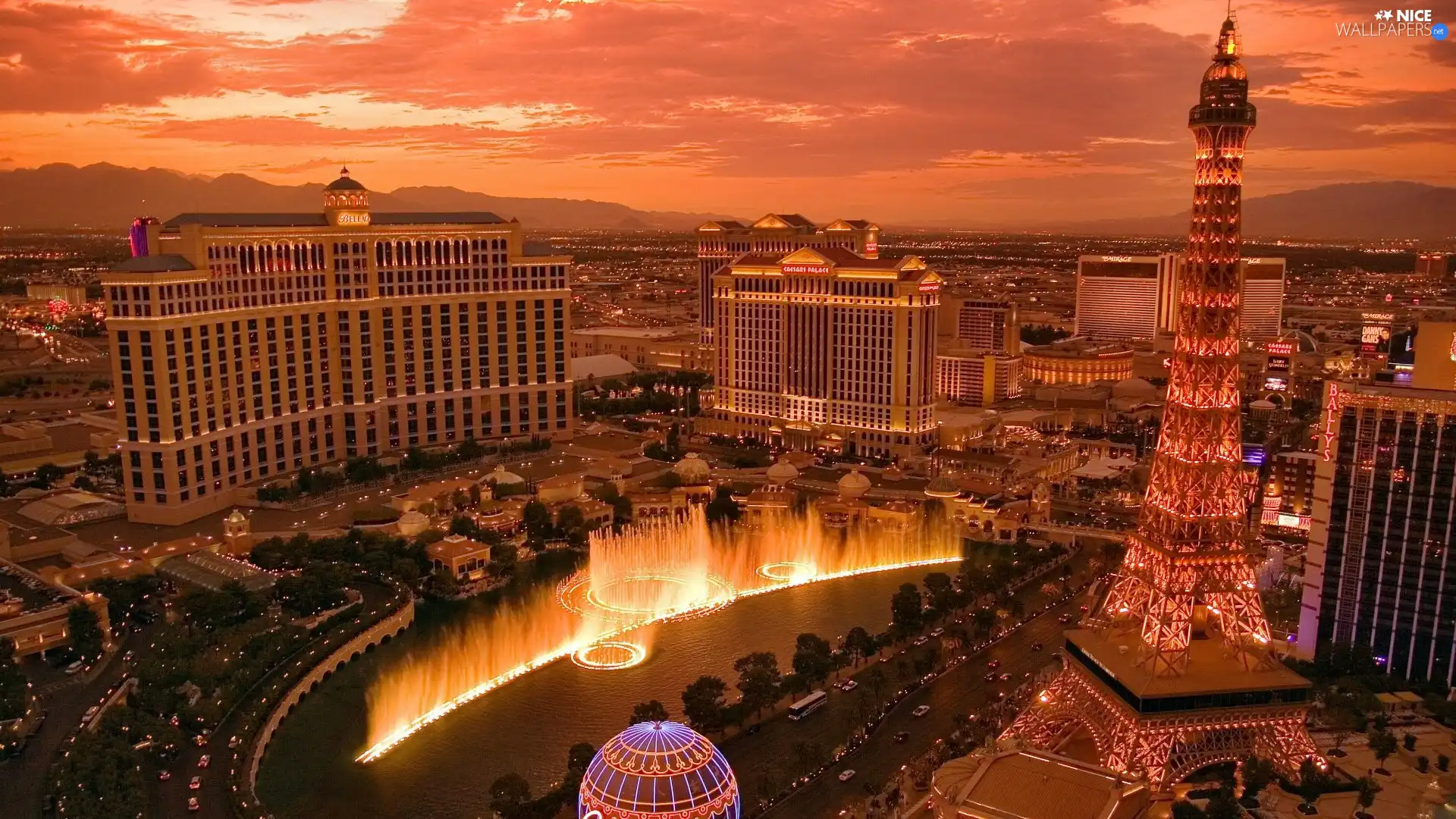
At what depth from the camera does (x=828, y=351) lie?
81.5 m

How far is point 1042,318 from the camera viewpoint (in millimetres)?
164875

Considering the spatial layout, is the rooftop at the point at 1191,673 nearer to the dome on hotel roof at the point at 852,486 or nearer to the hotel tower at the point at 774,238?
the dome on hotel roof at the point at 852,486

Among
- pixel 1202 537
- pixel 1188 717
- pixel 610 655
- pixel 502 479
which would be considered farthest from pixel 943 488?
pixel 1188 717

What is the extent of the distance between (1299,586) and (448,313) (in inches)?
2158

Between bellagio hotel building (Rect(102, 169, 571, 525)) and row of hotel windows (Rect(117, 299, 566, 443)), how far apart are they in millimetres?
98

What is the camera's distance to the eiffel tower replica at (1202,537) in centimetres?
3500

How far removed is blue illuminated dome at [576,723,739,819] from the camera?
1120 inches

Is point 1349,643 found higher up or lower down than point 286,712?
higher up

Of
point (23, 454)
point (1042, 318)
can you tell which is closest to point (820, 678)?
point (23, 454)

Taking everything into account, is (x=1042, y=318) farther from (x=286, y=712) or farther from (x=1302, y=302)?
(x=286, y=712)

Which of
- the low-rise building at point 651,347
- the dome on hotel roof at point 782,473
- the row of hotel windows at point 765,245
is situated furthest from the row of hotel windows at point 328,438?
the low-rise building at point 651,347

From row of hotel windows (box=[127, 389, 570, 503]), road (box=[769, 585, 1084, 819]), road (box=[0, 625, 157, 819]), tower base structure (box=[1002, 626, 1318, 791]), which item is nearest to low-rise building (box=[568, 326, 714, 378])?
row of hotel windows (box=[127, 389, 570, 503])

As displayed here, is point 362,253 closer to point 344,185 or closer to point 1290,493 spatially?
point 344,185

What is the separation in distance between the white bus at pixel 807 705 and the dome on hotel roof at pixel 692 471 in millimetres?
29041
